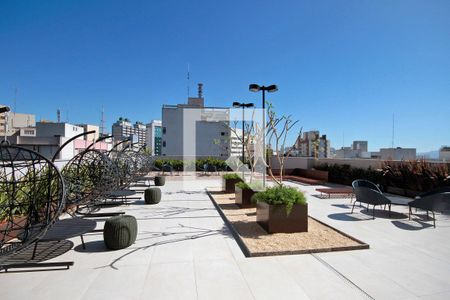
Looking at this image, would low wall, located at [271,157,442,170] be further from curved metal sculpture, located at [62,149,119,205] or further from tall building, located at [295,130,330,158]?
curved metal sculpture, located at [62,149,119,205]

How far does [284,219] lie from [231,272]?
1924 mm

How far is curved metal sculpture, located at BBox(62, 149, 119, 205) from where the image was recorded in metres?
5.05

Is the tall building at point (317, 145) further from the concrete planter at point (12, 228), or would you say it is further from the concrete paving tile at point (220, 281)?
the concrete planter at point (12, 228)

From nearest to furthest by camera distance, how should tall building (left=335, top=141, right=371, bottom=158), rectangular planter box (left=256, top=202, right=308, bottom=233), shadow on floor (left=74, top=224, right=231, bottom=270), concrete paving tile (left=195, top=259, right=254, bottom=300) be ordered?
concrete paving tile (left=195, top=259, right=254, bottom=300)
shadow on floor (left=74, top=224, right=231, bottom=270)
rectangular planter box (left=256, top=202, right=308, bottom=233)
tall building (left=335, top=141, right=371, bottom=158)

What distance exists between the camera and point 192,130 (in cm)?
4028

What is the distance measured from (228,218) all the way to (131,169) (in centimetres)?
486

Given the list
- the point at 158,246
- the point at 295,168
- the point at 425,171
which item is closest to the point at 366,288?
the point at 158,246

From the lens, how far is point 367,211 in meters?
7.15

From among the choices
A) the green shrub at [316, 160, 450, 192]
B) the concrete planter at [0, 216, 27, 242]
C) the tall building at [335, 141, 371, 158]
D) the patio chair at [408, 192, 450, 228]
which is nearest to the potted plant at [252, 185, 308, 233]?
the patio chair at [408, 192, 450, 228]

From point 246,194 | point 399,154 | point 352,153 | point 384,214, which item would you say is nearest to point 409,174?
point 384,214

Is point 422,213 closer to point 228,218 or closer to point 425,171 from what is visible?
point 425,171

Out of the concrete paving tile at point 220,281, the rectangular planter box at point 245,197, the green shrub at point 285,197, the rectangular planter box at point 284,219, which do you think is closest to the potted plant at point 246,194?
the rectangular planter box at point 245,197

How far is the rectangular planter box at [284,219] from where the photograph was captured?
5035 mm

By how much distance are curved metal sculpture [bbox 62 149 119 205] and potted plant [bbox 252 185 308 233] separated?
3.42 m
